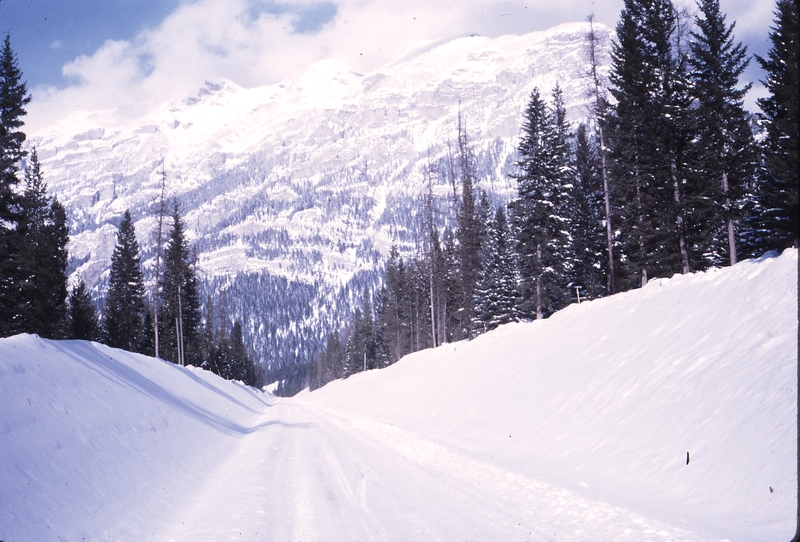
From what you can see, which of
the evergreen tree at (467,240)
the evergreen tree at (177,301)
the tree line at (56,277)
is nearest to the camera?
the tree line at (56,277)

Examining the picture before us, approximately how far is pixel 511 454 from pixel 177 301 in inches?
1979

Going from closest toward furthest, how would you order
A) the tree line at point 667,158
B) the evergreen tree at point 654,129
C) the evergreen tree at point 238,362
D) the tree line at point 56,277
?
1. the tree line at point 667,158
2. the evergreen tree at point 654,129
3. the tree line at point 56,277
4. the evergreen tree at point 238,362

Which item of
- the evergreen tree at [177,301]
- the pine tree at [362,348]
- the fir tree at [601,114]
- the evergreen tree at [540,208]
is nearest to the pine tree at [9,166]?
the evergreen tree at [177,301]

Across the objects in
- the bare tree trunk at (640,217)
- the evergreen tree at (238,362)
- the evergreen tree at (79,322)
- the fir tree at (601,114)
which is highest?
the fir tree at (601,114)

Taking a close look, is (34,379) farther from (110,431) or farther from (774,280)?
(774,280)

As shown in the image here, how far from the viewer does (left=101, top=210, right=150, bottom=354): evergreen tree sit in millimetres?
51688

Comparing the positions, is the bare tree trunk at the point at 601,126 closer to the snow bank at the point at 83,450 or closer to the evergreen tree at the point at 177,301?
the snow bank at the point at 83,450

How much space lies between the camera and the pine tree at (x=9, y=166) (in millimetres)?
27625

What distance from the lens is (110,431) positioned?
33.5ft

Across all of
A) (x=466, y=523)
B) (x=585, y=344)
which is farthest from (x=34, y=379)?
(x=585, y=344)

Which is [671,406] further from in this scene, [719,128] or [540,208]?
[540,208]

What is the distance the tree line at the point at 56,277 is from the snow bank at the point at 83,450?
19.4 m

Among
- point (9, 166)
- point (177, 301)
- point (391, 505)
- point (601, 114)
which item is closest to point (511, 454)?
point (391, 505)

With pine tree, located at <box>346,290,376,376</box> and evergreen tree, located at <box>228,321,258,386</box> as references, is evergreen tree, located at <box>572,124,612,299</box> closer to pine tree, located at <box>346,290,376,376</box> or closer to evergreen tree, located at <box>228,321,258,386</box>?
pine tree, located at <box>346,290,376,376</box>
